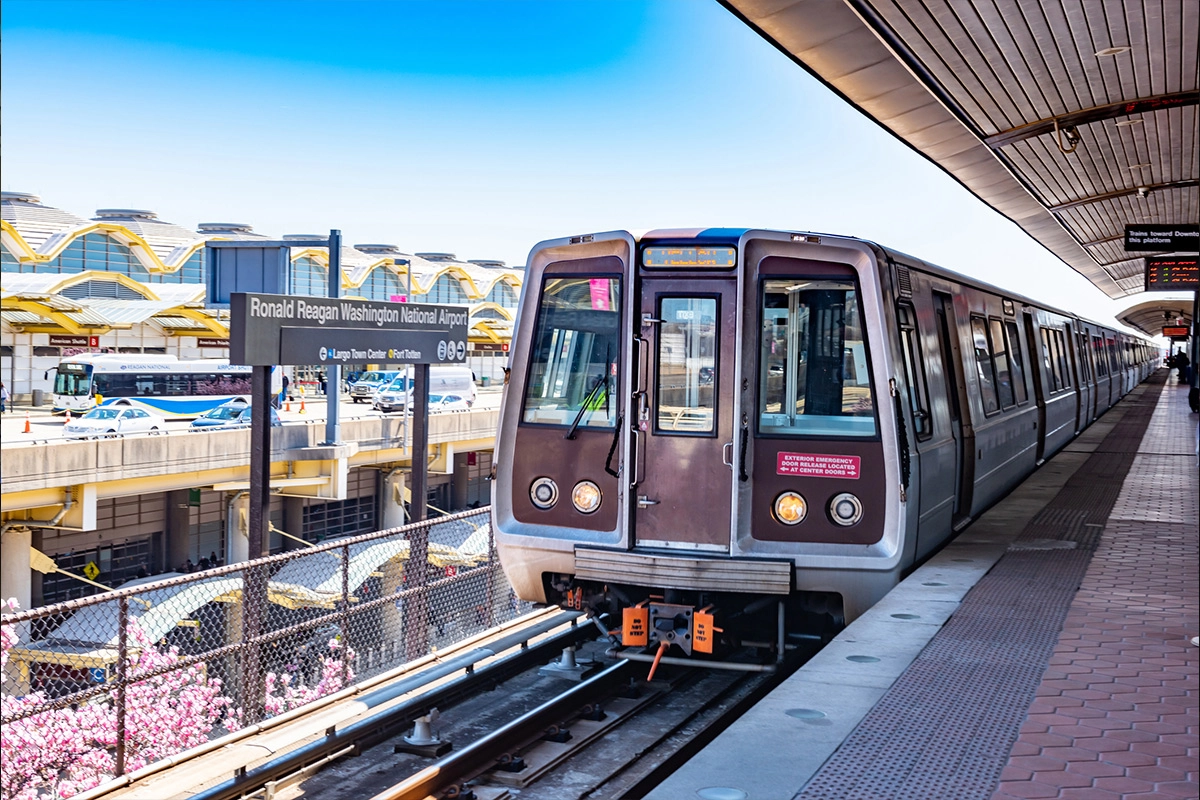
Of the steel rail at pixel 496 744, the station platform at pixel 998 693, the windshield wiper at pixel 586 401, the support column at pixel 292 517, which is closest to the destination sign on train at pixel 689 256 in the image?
the windshield wiper at pixel 586 401

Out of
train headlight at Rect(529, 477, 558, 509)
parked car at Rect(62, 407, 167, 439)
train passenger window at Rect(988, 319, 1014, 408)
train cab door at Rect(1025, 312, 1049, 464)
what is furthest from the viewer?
parked car at Rect(62, 407, 167, 439)

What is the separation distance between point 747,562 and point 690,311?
5.35ft

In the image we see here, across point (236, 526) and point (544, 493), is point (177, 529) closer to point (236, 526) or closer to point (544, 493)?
point (236, 526)

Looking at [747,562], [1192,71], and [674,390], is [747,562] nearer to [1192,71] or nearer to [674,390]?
[674,390]

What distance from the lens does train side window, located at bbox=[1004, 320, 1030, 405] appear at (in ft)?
41.7

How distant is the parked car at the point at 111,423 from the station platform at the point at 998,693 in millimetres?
29444

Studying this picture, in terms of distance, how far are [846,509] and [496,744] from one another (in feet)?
8.58

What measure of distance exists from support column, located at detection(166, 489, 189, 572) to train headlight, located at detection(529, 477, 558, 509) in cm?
3020

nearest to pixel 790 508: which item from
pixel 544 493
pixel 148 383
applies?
pixel 544 493

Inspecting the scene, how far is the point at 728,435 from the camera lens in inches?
291

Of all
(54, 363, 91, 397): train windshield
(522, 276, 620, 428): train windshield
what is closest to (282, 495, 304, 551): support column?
(54, 363, 91, 397): train windshield

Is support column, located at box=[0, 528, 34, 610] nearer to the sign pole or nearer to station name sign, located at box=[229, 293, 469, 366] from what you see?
the sign pole

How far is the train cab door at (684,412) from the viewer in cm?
739

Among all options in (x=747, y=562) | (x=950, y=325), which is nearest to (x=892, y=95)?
(x=950, y=325)
